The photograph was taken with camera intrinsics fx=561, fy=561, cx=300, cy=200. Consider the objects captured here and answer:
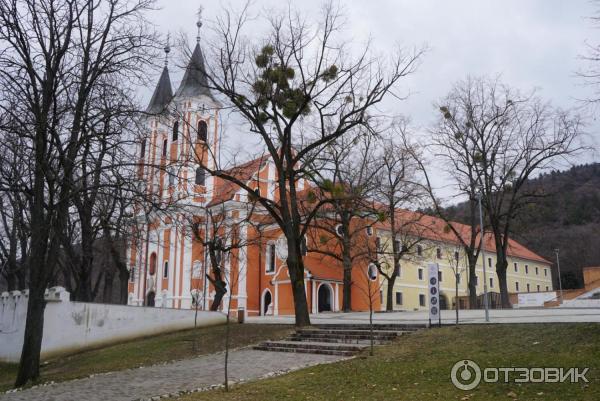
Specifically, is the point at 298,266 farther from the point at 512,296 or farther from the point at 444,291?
the point at 444,291

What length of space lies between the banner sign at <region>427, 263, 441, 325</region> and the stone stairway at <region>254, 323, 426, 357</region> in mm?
522

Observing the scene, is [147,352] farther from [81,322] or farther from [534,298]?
[534,298]

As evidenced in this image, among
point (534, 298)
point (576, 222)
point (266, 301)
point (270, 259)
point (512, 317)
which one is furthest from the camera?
point (576, 222)

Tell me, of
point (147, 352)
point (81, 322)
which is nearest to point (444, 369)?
point (147, 352)

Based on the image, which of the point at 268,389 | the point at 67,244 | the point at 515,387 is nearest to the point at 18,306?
the point at 67,244

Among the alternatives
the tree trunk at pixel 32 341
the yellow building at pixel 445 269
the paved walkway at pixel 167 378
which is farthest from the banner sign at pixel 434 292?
the yellow building at pixel 445 269

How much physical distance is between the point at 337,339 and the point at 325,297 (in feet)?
94.8

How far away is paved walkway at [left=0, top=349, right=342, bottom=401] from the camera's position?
11992 millimetres

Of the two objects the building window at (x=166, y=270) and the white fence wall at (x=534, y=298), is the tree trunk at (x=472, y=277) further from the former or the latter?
the building window at (x=166, y=270)

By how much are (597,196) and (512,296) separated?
1162 inches

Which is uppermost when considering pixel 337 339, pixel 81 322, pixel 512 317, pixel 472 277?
pixel 472 277

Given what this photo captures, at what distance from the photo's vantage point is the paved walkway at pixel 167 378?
472 inches

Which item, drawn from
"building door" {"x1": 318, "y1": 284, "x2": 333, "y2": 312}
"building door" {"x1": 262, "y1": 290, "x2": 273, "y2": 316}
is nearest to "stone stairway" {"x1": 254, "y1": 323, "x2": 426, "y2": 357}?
"building door" {"x1": 318, "y1": 284, "x2": 333, "y2": 312}

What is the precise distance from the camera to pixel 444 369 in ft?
37.6
